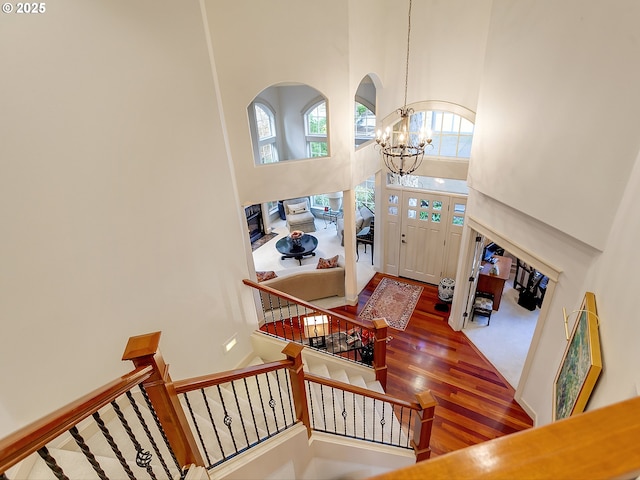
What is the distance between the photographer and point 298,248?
27.4ft

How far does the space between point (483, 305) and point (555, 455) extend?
19.6ft

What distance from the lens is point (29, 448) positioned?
94 centimetres

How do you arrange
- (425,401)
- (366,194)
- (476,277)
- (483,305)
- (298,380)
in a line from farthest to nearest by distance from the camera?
(366,194)
(483,305)
(476,277)
(425,401)
(298,380)

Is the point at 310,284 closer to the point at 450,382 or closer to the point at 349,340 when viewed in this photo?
the point at 349,340

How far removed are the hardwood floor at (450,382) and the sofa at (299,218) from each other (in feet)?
15.8

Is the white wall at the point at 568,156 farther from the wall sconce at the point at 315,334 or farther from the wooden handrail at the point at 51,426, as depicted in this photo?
the wall sconce at the point at 315,334

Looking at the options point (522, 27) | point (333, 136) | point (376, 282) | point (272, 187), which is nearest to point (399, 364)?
point (376, 282)

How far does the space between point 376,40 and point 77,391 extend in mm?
5803

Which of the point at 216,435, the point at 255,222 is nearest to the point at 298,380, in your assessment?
the point at 216,435

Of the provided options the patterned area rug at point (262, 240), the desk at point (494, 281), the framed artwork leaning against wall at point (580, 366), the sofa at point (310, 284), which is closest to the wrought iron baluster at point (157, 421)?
the framed artwork leaning against wall at point (580, 366)

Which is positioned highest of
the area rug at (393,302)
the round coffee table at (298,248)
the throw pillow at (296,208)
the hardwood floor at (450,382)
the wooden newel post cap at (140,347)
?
the wooden newel post cap at (140,347)

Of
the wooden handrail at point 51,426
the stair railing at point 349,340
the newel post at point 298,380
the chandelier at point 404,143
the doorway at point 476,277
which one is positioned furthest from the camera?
the stair railing at point 349,340

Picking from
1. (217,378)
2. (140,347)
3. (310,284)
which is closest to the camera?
(140,347)

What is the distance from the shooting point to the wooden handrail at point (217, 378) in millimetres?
1826
